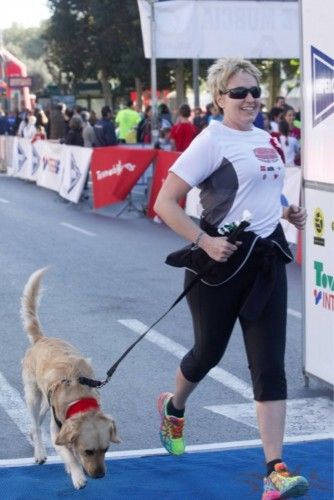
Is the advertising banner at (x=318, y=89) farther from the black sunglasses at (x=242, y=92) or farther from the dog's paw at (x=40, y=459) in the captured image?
the dog's paw at (x=40, y=459)

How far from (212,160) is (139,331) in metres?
4.74

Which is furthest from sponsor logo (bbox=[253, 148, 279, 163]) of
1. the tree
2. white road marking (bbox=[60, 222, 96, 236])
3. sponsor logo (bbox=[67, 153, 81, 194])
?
the tree

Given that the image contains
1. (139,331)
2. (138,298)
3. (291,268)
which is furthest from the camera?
(291,268)

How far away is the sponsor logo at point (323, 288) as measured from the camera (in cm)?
687

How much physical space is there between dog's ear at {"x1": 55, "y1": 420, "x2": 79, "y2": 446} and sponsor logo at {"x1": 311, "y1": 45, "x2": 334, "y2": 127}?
113 inches

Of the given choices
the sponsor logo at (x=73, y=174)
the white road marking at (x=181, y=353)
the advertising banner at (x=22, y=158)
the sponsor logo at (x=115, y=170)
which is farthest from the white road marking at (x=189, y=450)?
the advertising banner at (x=22, y=158)

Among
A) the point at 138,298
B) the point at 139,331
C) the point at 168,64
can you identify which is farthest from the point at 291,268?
the point at 168,64

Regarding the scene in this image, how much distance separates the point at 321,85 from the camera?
6668mm

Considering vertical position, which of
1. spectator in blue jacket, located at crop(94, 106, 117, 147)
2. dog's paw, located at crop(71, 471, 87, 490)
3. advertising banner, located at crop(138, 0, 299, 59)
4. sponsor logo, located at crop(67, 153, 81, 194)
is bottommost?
dog's paw, located at crop(71, 471, 87, 490)

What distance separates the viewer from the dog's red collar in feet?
16.1

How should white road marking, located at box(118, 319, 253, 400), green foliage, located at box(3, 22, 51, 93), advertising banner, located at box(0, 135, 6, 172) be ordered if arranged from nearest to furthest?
white road marking, located at box(118, 319, 253, 400)
advertising banner, located at box(0, 135, 6, 172)
green foliage, located at box(3, 22, 51, 93)

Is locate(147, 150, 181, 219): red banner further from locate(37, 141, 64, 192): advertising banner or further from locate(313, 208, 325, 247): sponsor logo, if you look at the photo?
locate(313, 208, 325, 247): sponsor logo

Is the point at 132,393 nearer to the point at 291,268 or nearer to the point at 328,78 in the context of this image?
the point at 328,78

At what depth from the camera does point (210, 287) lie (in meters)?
4.91
